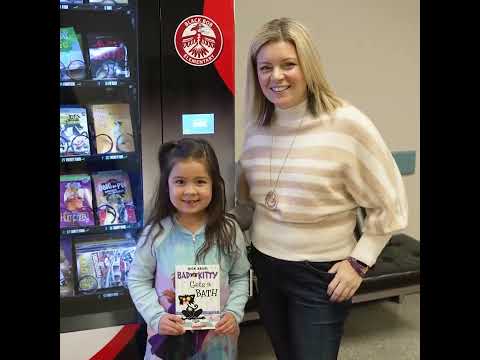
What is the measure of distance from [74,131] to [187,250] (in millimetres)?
707

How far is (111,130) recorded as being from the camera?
6.46ft

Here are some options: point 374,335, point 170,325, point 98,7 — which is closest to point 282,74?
point 98,7

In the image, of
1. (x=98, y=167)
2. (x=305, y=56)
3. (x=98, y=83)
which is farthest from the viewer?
(x=98, y=167)

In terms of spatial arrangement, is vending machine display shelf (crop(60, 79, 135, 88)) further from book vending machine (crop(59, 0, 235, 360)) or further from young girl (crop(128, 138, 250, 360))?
young girl (crop(128, 138, 250, 360))

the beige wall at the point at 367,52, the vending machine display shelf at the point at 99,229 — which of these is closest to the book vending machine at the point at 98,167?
the vending machine display shelf at the point at 99,229

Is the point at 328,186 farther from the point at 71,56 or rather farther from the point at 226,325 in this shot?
the point at 71,56

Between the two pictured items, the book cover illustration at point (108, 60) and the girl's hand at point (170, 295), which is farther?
the book cover illustration at point (108, 60)

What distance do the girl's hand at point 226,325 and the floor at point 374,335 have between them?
3.76ft

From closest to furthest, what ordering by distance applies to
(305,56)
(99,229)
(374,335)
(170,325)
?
(305,56)
(170,325)
(99,229)
(374,335)

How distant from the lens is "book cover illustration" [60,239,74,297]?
6.46ft

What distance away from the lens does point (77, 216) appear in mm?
1921

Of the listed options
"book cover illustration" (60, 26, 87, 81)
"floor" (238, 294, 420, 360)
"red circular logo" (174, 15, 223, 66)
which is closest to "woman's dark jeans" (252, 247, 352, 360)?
"red circular logo" (174, 15, 223, 66)

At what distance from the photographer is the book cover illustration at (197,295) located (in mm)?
1605

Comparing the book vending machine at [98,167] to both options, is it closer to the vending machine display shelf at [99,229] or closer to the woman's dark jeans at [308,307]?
the vending machine display shelf at [99,229]
